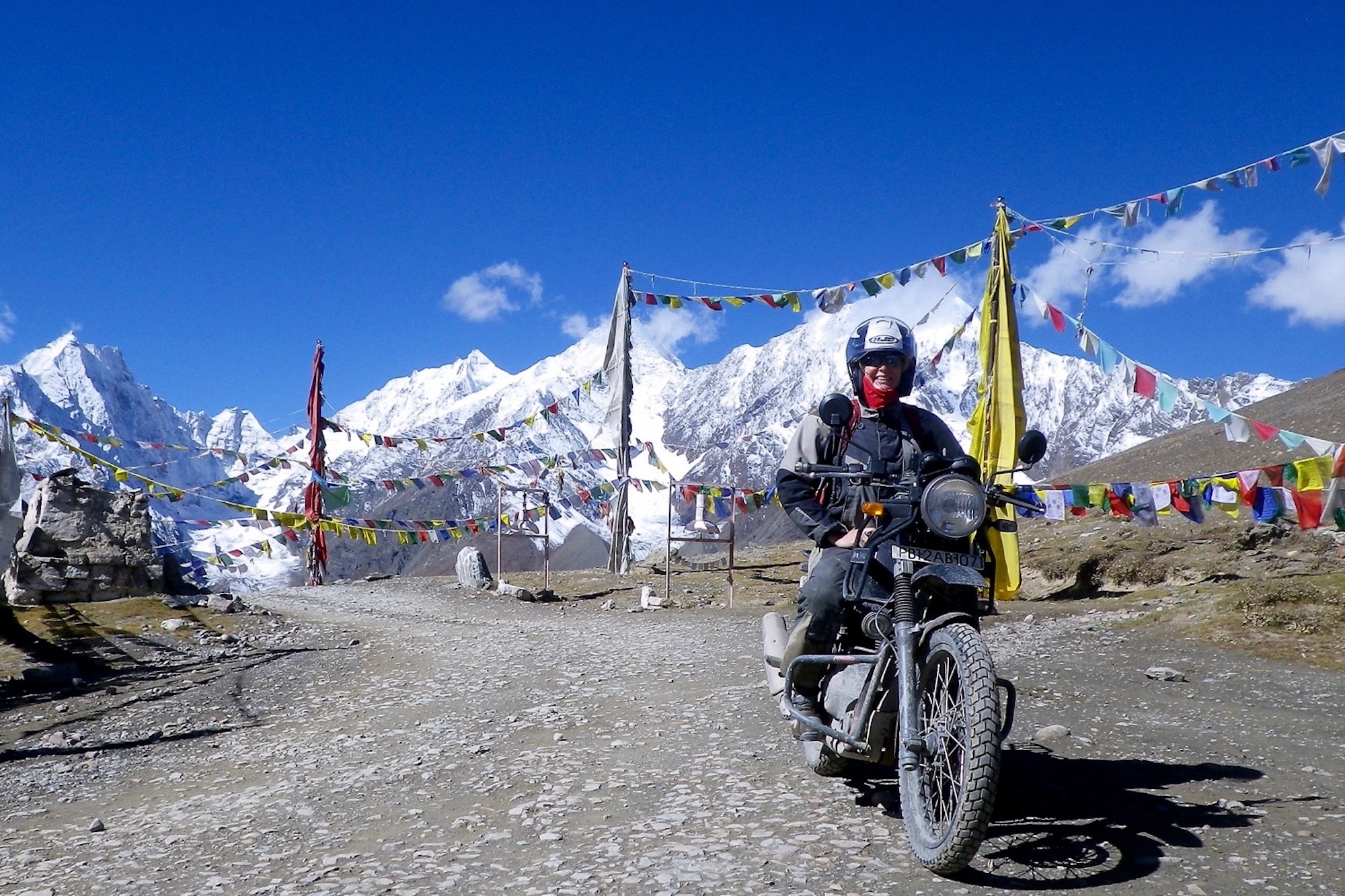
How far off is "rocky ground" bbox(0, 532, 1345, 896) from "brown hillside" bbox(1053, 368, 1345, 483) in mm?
20495

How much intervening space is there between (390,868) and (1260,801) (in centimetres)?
401

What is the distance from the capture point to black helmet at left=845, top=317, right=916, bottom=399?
4.77 meters

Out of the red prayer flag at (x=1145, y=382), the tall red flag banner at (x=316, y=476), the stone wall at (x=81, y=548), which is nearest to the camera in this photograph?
the red prayer flag at (x=1145, y=382)

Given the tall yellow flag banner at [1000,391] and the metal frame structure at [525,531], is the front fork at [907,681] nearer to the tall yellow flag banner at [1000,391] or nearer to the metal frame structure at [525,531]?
the tall yellow flag banner at [1000,391]

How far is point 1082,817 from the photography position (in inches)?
165

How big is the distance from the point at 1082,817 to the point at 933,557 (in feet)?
4.85

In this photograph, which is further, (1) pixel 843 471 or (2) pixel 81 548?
(2) pixel 81 548

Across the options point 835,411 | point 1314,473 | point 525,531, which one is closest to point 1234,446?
point 525,531

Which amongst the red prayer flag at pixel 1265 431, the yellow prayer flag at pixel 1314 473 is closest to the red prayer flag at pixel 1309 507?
the yellow prayer flag at pixel 1314 473

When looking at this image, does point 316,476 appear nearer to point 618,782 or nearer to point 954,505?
point 618,782

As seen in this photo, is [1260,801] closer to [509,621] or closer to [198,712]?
[198,712]

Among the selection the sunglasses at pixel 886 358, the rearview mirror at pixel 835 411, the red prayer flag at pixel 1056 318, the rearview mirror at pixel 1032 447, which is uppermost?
the red prayer flag at pixel 1056 318

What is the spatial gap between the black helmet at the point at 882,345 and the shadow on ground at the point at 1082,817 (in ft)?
6.57

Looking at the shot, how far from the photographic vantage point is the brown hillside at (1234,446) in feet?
97.2
